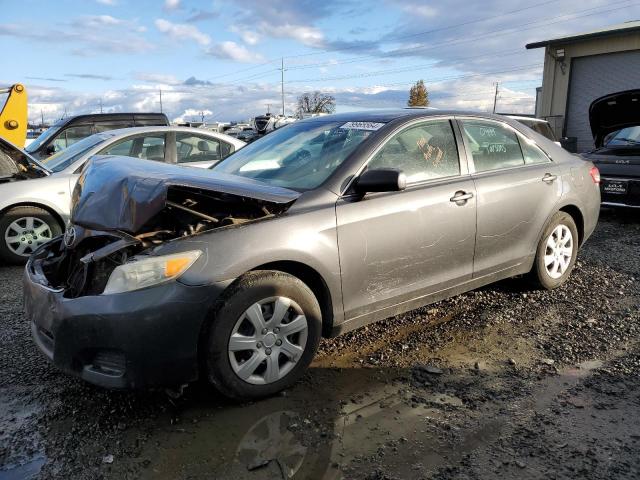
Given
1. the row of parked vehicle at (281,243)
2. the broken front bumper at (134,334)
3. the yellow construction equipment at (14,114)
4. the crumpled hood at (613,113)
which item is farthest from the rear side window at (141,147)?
the crumpled hood at (613,113)

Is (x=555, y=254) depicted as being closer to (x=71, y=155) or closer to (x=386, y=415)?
(x=386, y=415)

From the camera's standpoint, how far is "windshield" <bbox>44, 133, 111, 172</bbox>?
662 cm

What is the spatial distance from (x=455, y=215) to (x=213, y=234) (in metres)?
1.79

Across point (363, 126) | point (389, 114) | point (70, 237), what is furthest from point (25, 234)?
point (389, 114)

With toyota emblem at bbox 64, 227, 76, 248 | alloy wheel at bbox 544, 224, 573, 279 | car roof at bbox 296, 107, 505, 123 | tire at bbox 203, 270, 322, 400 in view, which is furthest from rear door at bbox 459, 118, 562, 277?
toyota emblem at bbox 64, 227, 76, 248

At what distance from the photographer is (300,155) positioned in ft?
12.5

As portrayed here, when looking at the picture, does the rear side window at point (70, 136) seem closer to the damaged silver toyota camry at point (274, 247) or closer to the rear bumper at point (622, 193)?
the damaged silver toyota camry at point (274, 247)

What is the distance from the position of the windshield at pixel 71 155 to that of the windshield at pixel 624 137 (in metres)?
7.62

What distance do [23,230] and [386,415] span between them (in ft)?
16.5

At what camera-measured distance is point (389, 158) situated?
361 centimetres

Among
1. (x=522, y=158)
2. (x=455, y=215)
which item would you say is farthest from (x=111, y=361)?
(x=522, y=158)

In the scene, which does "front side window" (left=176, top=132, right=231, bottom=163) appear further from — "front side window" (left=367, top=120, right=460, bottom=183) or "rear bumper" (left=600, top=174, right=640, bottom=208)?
"rear bumper" (left=600, top=174, right=640, bottom=208)

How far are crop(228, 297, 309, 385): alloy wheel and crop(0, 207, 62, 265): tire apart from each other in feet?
14.0

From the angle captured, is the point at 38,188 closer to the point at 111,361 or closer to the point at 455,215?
the point at 111,361
